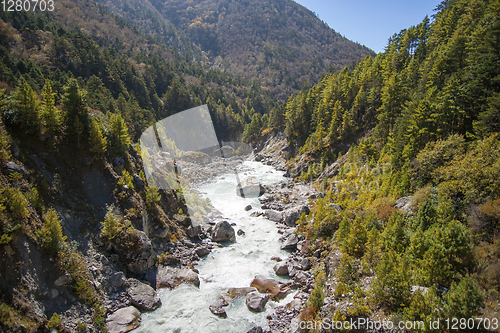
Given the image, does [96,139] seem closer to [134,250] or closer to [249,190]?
[134,250]

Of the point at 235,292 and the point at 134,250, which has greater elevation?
the point at 134,250

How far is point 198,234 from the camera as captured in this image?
23.8 meters

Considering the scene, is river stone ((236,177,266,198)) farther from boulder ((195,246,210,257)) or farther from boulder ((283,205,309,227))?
boulder ((195,246,210,257))

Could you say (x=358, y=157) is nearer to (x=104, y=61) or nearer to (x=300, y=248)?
(x=300, y=248)

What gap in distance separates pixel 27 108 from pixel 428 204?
24257 mm

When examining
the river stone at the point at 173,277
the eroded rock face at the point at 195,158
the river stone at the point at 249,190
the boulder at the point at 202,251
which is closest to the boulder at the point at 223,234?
the boulder at the point at 202,251

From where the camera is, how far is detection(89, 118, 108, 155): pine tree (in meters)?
17.1

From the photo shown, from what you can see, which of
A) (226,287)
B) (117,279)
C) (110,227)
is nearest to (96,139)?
(110,227)

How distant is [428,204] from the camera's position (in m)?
13.7

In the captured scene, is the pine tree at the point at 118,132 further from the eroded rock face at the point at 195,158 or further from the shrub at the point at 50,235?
the eroded rock face at the point at 195,158

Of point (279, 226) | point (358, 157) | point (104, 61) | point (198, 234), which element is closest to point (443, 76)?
point (358, 157)

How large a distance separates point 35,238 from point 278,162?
63.7 metres

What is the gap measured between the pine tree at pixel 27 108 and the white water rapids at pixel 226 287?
43.3 ft

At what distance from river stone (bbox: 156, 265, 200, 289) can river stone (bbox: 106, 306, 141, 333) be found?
2.83 m
